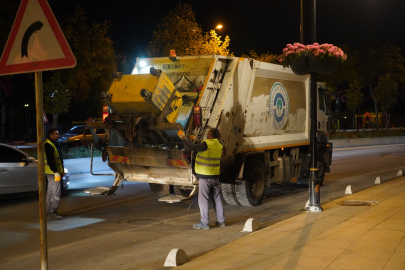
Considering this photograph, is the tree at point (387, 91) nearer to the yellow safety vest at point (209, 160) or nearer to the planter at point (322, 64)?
the planter at point (322, 64)

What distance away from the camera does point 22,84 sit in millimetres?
30281

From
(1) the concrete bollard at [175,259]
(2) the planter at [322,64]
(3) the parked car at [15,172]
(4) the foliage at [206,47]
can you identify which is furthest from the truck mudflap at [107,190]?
(4) the foliage at [206,47]

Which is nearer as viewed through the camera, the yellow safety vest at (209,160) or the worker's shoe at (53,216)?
the yellow safety vest at (209,160)

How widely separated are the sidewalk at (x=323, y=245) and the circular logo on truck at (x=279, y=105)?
2.94 meters

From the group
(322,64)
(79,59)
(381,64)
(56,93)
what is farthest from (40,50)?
(381,64)

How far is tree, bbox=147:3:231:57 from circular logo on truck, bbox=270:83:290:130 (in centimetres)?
1381

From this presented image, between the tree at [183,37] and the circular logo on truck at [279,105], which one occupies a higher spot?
the tree at [183,37]

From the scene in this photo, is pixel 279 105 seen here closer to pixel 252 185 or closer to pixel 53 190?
pixel 252 185

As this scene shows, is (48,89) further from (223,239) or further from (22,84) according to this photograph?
(223,239)

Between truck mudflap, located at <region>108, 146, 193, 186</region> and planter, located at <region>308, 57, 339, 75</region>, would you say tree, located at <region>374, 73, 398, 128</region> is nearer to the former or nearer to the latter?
planter, located at <region>308, 57, 339, 75</region>

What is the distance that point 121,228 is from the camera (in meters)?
8.62

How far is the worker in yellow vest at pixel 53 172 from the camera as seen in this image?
9125mm

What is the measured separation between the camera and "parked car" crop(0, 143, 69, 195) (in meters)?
10.7

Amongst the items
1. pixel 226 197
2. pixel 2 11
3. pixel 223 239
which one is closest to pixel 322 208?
pixel 226 197
